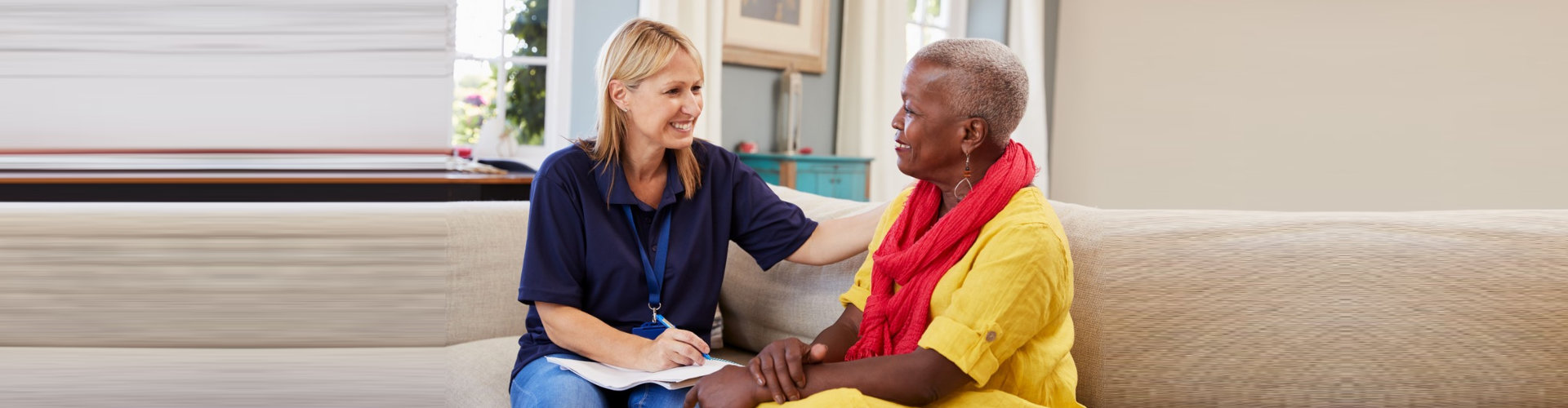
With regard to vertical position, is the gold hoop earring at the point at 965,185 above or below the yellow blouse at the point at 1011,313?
above

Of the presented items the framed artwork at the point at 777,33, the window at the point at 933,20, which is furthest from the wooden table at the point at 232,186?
the window at the point at 933,20

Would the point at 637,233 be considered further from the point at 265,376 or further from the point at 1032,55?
the point at 1032,55

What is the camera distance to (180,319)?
43.4 inches

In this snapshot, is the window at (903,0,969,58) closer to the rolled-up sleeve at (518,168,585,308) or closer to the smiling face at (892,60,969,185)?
the rolled-up sleeve at (518,168,585,308)

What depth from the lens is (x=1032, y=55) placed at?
615cm

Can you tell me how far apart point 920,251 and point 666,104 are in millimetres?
475

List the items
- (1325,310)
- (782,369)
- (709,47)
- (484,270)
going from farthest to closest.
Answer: (709,47)
(484,270)
(1325,310)
(782,369)

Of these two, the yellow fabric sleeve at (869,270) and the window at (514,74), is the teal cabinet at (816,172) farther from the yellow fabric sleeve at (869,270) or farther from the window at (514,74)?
the yellow fabric sleeve at (869,270)

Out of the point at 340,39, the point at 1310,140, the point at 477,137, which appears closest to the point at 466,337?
the point at 340,39

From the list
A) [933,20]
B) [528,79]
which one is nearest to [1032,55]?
[933,20]

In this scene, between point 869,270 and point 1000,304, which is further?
point 869,270

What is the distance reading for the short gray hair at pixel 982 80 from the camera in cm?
128

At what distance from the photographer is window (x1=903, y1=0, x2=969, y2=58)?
6.05 metres

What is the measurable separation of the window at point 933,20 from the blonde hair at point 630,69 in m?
4.43
